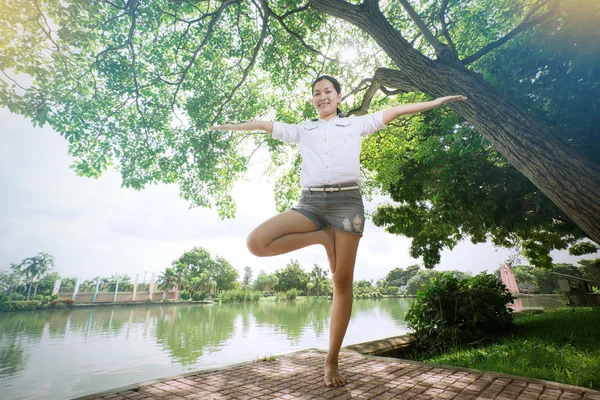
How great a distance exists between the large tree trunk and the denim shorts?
1.88 m

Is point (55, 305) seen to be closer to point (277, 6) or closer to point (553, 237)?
point (277, 6)

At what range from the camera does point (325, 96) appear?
7.63 ft

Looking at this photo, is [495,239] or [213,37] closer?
[213,37]

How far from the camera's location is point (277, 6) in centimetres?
646

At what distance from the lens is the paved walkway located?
6.47 ft

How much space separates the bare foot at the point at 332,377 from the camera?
2.21 meters

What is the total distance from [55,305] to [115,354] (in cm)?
2920

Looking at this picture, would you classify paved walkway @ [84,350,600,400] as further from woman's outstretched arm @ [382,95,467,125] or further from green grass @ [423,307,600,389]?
woman's outstretched arm @ [382,95,467,125]

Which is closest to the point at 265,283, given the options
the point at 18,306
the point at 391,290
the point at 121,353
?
the point at 391,290

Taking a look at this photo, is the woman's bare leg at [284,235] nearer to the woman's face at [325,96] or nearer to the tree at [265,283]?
the woman's face at [325,96]

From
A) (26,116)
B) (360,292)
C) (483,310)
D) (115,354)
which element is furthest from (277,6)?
(360,292)

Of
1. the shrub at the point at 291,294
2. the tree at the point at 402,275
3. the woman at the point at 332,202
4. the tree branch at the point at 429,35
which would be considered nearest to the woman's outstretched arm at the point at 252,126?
the woman at the point at 332,202

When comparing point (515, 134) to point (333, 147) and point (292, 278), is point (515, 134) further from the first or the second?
point (292, 278)

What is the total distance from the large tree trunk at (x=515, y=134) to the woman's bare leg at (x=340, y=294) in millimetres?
1939
